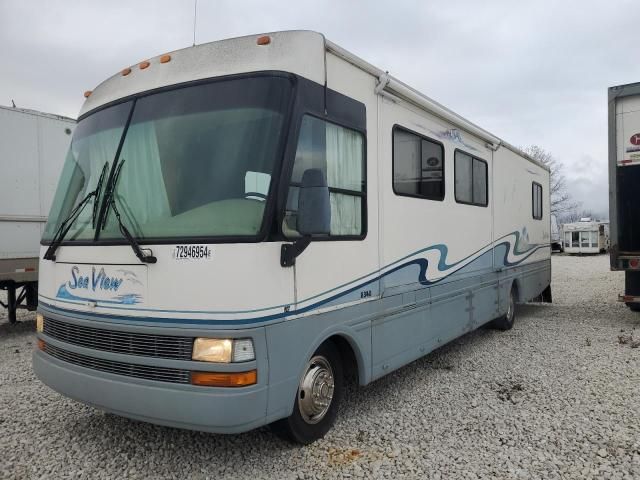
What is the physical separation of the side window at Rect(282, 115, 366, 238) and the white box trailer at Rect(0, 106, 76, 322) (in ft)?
17.4

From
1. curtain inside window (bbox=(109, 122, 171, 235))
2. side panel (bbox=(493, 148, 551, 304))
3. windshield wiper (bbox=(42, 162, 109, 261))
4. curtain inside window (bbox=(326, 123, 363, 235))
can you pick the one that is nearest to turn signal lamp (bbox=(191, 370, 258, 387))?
curtain inside window (bbox=(109, 122, 171, 235))

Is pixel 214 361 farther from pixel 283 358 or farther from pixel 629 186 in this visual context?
pixel 629 186

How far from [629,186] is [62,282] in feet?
26.8

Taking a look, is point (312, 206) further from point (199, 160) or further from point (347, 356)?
point (347, 356)

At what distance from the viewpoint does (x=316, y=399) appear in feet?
12.2

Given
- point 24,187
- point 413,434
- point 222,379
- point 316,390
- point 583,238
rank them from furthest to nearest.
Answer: point 583,238 → point 24,187 → point 413,434 → point 316,390 → point 222,379

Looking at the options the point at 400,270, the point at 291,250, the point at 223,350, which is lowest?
the point at 223,350

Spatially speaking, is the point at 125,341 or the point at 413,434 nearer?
the point at 125,341

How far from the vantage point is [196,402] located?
3025 millimetres

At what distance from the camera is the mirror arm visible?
3227mm

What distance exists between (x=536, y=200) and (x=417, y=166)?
5378 millimetres

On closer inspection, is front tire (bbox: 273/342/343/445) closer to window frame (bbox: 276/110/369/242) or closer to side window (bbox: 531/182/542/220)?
window frame (bbox: 276/110/369/242)

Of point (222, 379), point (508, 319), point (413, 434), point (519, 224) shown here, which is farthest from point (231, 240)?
point (519, 224)

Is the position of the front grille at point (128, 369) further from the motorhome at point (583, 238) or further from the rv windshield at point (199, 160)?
the motorhome at point (583, 238)
